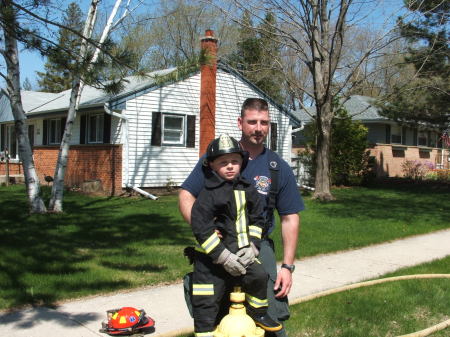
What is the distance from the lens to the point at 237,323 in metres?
2.78

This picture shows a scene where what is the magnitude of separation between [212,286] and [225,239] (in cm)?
30

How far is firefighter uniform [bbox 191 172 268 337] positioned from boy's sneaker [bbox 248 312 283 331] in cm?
5

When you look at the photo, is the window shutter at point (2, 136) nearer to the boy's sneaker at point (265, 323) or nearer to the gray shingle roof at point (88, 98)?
the gray shingle roof at point (88, 98)

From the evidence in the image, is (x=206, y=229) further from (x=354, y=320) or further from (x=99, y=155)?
(x=99, y=155)

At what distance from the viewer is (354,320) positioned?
4836 millimetres

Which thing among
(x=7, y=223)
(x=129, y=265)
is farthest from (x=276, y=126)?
(x=129, y=265)

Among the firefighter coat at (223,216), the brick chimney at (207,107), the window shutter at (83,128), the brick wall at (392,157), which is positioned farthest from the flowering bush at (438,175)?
the firefighter coat at (223,216)

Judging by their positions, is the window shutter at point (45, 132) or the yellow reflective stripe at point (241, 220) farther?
the window shutter at point (45, 132)

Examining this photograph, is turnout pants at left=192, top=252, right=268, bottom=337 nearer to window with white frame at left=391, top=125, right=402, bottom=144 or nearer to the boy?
the boy

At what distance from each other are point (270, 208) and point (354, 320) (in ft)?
7.39

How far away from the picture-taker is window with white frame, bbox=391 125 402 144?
2873cm

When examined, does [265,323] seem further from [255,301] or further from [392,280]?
[392,280]

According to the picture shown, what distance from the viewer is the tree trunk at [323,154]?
15680 mm

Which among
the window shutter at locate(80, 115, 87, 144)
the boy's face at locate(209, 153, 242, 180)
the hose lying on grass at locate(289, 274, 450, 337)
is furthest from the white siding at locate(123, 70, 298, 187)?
the boy's face at locate(209, 153, 242, 180)
